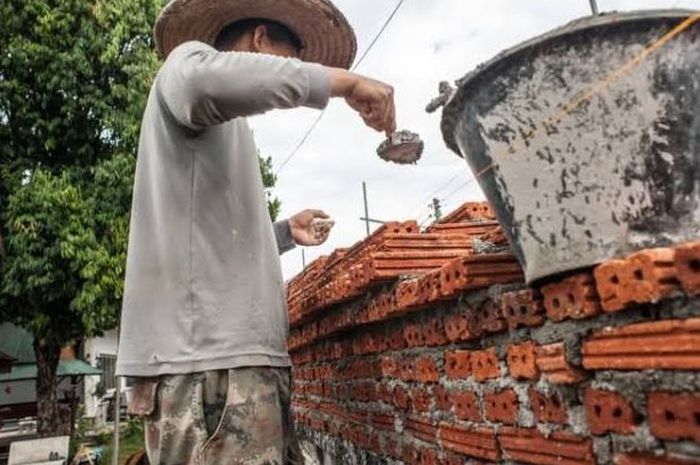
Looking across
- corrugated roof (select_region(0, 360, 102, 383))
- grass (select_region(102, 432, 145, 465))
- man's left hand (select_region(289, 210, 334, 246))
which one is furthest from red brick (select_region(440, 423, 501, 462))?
corrugated roof (select_region(0, 360, 102, 383))

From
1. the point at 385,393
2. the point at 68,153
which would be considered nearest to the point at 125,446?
the point at 68,153

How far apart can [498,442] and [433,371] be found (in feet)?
1.41

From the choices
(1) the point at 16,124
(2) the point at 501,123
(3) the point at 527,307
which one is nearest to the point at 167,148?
(2) the point at 501,123

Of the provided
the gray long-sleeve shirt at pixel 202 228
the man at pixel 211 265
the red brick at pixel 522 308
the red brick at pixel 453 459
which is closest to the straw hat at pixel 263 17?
the man at pixel 211 265

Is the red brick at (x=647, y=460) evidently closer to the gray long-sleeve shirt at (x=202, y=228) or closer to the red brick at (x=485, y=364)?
the red brick at (x=485, y=364)

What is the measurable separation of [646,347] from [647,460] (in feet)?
0.82

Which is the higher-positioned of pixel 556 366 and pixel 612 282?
pixel 612 282

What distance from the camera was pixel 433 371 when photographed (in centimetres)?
211

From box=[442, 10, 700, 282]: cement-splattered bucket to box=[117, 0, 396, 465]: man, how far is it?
0.55 metres

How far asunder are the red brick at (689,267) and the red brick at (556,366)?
391mm

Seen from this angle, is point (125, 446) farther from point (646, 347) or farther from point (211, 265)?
point (646, 347)

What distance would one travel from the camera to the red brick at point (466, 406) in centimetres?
184

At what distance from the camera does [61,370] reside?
16422 millimetres

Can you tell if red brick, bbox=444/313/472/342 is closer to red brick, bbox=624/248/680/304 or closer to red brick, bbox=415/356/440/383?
red brick, bbox=415/356/440/383
